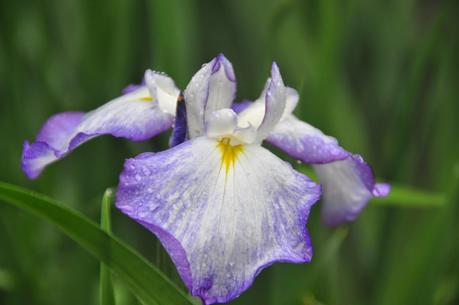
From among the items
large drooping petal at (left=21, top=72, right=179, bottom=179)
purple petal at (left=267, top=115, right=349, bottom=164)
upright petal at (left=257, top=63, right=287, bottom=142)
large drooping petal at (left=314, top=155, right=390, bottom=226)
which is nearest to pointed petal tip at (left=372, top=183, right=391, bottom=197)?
large drooping petal at (left=314, top=155, right=390, bottom=226)

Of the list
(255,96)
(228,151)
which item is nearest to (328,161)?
(228,151)

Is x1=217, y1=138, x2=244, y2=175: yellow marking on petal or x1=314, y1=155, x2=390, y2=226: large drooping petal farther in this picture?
x1=314, y1=155, x2=390, y2=226: large drooping petal

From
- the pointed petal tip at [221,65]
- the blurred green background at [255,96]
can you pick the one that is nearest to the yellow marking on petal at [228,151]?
the pointed petal tip at [221,65]

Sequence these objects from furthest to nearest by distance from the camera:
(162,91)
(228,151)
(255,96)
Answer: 1. (255,96)
2. (162,91)
3. (228,151)

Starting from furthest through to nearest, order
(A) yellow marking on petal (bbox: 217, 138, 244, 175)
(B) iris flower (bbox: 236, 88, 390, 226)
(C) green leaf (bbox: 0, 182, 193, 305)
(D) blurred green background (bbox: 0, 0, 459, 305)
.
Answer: (D) blurred green background (bbox: 0, 0, 459, 305), (B) iris flower (bbox: 236, 88, 390, 226), (A) yellow marking on petal (bbox: 217, 138, 244, 175), (C) green leaf (bbox: 0, 182, 193, 305)

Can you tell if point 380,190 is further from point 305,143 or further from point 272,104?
point 272,104

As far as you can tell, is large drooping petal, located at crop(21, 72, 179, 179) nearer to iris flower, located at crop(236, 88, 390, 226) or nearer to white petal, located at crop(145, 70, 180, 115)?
white petal, located at crop(145, 70, 180, 115)

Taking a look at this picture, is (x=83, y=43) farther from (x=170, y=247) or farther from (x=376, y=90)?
(x=170, y=247)
